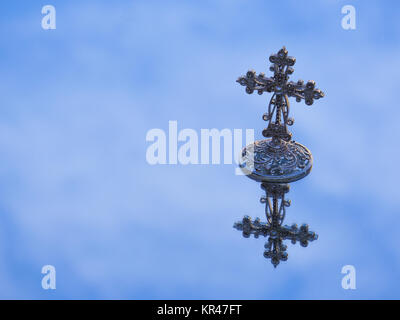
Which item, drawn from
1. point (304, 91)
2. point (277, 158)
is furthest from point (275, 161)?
point (304, 91)

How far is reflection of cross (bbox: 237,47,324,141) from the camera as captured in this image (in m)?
10.3

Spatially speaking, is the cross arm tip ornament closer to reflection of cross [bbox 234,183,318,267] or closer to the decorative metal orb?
the decorative metal orb

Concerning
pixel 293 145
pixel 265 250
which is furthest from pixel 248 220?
pixel 293 145

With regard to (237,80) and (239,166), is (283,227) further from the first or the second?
(237,80)

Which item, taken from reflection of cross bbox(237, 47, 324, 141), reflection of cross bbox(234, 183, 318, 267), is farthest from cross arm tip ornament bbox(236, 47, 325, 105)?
reflection of cross bbox(234, 183, 318, 267)

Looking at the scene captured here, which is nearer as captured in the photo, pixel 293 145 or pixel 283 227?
pixel 283 227

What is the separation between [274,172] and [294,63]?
3.84 ft

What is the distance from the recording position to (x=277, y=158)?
10.7 meters

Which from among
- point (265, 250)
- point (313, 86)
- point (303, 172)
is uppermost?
point (313, 86)

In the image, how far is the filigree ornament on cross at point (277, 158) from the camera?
10.1 metres

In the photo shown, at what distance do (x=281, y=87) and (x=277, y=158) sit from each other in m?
0.78

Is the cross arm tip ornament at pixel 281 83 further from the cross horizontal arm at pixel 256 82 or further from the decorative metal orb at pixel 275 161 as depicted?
the decorative metal orb at pixel 275 161

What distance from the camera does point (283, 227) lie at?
1017 cm

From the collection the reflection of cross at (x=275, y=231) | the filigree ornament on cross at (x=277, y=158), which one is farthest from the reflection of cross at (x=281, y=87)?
the reflection of cross at (x=275, y=231)
